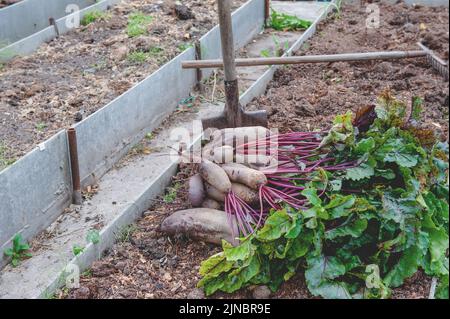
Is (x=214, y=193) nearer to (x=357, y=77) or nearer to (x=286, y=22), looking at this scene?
(x=357, y=77)

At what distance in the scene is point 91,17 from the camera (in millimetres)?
7820

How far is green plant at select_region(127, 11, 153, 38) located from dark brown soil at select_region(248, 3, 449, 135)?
1651mm

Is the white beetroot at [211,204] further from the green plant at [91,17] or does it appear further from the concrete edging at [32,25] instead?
the green plant at [91,17]

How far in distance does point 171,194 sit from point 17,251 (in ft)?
3.39

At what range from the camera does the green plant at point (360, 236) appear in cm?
336

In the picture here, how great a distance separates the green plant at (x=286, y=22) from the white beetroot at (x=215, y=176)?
497cm

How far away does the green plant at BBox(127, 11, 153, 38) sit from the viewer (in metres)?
7.28

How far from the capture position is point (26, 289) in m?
3.88

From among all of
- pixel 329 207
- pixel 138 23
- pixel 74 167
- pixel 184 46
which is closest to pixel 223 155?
pixel 329 207

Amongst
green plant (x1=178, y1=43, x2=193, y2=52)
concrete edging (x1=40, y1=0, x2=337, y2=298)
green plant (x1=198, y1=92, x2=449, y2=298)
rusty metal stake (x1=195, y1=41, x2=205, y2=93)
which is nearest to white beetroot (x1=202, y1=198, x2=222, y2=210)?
green plant (x1=198, y1=92, x2=449, y2=298)

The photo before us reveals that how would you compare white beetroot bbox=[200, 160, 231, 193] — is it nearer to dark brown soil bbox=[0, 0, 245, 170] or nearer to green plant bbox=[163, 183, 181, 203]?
green plant bbox=[163, 183, 181, 203]

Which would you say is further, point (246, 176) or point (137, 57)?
point (137, 57)

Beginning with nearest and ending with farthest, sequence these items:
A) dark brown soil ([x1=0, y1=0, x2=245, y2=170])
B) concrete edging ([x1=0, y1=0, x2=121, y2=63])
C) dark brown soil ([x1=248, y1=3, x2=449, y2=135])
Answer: dark brown soil ([x1=0, y1=0, x2=245, y2=170]) → dark brown soil ([x1=248, y1=3, x2=449, y2=135]) → concrete edging ([x1=0, y1=0, x2=121, y2=63])
